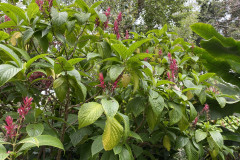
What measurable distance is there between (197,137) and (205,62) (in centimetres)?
87

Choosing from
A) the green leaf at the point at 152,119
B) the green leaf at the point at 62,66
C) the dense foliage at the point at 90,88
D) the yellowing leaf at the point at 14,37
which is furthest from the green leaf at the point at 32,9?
the green leaf at the point at 152,119

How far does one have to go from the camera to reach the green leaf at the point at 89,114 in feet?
2.95

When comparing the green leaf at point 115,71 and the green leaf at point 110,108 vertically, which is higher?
the green leaf at point 115,71

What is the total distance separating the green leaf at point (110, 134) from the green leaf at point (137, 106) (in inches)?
14.6

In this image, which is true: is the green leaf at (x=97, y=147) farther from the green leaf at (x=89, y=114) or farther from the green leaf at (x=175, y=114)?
the green leaf at (x=175, y=114)

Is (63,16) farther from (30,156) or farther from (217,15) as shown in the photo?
(217,15)

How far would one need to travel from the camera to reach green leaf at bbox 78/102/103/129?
899 mm

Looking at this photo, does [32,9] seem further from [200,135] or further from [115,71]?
[200,135]

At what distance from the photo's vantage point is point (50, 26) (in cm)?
123

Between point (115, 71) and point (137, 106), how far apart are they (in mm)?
358

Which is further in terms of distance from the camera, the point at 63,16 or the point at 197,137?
the point at 197,137

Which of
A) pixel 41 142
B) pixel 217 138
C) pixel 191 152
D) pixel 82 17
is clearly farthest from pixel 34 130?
pixel 217 138

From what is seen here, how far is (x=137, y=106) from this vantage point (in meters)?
1.31

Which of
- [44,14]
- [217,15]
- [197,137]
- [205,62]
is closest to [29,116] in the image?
[44,14]
